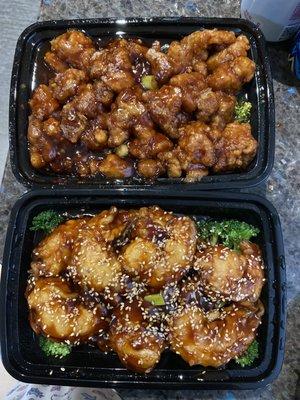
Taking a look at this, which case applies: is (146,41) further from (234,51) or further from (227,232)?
(227,232)

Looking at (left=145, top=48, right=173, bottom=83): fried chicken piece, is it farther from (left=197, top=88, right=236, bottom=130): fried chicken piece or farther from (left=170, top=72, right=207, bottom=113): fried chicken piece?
(left=197, top=88, right=236, bottom=130): fried chicken piece

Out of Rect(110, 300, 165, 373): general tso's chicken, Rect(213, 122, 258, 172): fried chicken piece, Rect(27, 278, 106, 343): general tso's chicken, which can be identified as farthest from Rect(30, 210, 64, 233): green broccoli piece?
Rect(213, 122, 258, 172): fried chicken piece

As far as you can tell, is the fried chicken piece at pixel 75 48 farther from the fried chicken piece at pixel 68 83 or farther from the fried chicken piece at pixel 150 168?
the fried chicken piece at pixel 150 168

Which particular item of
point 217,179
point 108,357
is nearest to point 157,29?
point 217,179

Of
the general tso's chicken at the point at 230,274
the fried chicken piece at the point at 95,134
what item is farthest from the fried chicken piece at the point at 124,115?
the general tso's chicken at the point at 230,274

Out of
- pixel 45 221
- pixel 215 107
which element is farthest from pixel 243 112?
pixel 45 221

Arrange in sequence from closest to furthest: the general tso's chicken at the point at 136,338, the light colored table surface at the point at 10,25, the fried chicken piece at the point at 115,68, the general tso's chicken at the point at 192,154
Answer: the general tso's chicken at the point at 136,338
the general tso's chicken at the point at 192,154
the fried chicken piece at the point at 115,68
the light colored table surface at the point at 10,25
